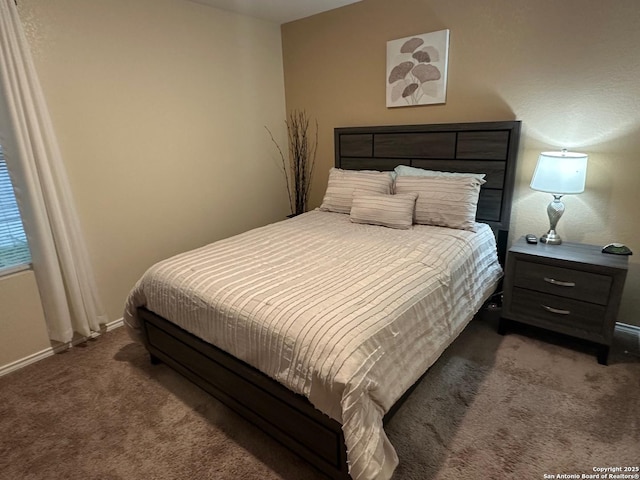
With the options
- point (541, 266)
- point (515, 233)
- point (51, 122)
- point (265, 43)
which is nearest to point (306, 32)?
point (265, 43)

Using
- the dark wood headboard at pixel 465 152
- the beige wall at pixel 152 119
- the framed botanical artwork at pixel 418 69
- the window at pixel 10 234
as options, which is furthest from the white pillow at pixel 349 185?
the window at pixel 10 234

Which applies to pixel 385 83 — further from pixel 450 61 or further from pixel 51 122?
pixel 51 122

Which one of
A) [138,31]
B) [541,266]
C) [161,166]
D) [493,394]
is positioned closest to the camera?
[493,394]

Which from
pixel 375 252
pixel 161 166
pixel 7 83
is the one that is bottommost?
pixel 375 252

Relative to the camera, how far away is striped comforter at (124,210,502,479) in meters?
1.31

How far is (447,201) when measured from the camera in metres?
2.60

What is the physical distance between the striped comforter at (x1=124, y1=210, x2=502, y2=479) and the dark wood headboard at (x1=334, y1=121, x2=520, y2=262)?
0.24m

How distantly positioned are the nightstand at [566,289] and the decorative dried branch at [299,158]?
229 centimetres

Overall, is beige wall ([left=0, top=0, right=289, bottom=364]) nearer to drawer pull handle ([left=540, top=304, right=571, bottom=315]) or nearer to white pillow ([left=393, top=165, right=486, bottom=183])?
white pillow ([left=393, top=165, right=486, bottom=183])

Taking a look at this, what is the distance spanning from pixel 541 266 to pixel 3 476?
3.03 meters

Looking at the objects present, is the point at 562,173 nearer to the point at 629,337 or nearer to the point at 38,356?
the point at 629,337

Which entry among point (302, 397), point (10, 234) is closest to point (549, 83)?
point (302, 397)

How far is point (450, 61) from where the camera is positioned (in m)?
2.81

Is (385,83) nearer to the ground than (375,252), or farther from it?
farther from it
